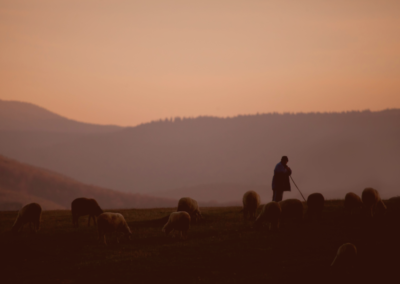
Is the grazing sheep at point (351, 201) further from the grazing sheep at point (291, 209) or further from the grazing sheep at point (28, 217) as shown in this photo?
the grazing sheep at point (28, 217)

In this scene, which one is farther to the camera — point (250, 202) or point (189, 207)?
point (250, 202)

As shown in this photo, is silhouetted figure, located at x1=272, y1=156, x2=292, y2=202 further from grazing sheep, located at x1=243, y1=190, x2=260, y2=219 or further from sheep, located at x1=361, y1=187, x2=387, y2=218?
sheep, located at x1=361, y1=187, x2=387, y2=218

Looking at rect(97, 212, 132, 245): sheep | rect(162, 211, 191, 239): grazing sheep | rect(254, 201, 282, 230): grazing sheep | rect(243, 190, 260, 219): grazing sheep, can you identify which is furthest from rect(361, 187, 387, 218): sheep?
rect(97, 212, 132, 245): sheep

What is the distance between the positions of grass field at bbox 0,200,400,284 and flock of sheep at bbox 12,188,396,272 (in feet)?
1.90

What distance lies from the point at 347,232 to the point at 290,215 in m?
2.98

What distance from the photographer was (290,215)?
21766 millimetres

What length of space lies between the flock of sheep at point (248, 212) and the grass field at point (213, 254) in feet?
1.90

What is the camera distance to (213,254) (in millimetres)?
17547

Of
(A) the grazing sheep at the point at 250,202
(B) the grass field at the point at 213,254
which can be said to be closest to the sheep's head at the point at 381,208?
(B) the grass field at the point at 213,254

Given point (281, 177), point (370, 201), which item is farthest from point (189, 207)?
point (370, 201)

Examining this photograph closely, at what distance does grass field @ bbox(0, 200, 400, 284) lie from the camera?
1492 cm

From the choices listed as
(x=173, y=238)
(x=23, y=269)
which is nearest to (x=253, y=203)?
(x=173, y=238)

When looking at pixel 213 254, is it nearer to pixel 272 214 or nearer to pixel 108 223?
pixel 272 214

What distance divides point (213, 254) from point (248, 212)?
964cm
